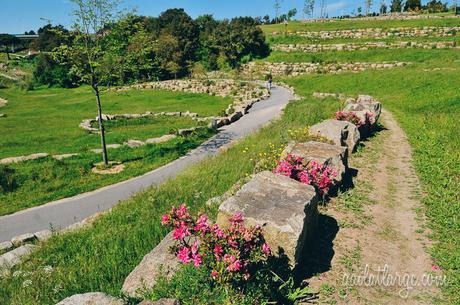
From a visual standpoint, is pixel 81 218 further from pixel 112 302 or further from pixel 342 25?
pixel 342 25

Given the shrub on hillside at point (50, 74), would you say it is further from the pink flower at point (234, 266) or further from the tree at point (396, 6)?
the tree at point (396, 6)

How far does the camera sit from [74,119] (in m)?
36.5

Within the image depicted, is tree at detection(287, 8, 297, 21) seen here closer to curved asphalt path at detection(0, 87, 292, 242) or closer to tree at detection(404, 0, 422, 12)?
tree at detection(404, 0, 422, 12)

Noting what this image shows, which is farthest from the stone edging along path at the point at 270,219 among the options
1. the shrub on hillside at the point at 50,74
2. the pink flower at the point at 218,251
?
the shrub on hillside at the point at 50,74

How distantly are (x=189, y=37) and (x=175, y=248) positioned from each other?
75.0 meters

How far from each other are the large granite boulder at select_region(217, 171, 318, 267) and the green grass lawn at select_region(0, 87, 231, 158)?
17.9 metres

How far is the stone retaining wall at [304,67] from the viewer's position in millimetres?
48312

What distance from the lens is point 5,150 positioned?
80.3 feet

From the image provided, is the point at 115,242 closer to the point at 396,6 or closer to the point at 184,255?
the point at 184,255

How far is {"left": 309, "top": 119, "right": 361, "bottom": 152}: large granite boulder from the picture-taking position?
579 inches

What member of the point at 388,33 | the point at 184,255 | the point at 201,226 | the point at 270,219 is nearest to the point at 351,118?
the point at 270,219

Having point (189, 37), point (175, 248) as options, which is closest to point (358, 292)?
point (175, 248)

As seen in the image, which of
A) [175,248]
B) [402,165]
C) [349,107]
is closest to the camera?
[175,248]

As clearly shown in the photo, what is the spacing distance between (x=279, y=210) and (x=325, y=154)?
205 inches
